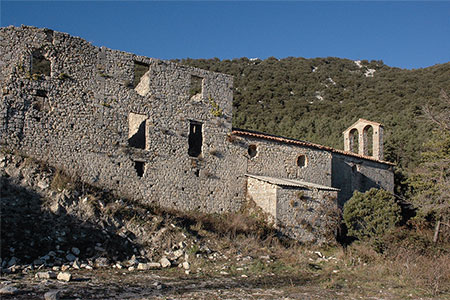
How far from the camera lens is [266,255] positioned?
14766mm

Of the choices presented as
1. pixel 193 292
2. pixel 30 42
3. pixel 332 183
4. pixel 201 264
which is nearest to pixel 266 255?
pixel 201 264

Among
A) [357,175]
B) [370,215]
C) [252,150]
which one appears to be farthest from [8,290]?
[357,175]

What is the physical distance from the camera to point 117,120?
17031 mm

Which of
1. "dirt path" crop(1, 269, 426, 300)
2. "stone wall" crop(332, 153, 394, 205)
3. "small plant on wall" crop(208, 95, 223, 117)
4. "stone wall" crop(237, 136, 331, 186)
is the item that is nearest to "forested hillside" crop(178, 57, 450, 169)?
"stone wall" crop(332, 153, 394, 205)

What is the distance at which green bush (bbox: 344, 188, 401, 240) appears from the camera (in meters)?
18.3

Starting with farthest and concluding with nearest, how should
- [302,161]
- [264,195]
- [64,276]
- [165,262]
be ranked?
[302,161], [264,195], [165,262], [64,276]

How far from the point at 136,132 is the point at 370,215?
10.8 metres

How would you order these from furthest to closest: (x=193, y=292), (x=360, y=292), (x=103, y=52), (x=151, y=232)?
(x=103, y=52) < (x=151, y=232) < (x=360, y=292) < (x=193, y=292)

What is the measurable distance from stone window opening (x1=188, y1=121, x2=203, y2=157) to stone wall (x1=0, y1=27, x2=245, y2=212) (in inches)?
40.0

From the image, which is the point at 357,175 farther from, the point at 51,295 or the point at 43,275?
the point at 51,295

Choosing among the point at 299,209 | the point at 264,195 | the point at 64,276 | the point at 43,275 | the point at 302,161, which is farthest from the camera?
the point at 302,161

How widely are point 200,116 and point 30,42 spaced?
7297 mm

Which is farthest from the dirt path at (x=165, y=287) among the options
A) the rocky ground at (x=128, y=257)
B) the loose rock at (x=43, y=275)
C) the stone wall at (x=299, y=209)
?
the stone wall at (x=299, y=209)

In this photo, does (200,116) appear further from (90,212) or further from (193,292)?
(193,292)
